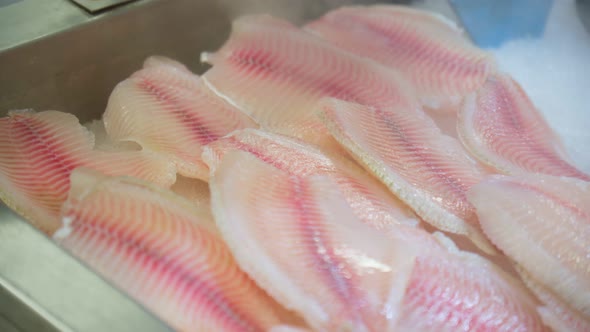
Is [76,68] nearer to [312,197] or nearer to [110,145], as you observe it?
[110,145]

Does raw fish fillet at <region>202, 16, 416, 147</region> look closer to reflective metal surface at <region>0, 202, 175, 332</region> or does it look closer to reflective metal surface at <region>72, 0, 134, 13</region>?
reflective metal surface at <region>72, 0, 134, 13</region>

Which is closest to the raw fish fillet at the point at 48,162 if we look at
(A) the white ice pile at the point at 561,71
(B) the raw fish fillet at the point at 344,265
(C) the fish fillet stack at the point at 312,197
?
(C) the fish fillet stack at the point at 312,197

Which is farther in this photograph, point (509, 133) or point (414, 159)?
point (509, 133)

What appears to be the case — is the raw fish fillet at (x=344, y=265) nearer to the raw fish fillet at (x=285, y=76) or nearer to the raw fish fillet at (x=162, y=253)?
the raw fish fillet at (x=162, y=253)

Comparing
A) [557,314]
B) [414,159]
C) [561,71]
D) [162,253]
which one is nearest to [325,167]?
[414,159]

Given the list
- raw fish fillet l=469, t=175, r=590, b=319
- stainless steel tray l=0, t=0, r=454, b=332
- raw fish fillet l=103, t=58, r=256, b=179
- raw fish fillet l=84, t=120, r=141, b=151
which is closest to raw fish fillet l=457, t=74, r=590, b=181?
raw fish fillet l=469, t=175, r=590, b=319

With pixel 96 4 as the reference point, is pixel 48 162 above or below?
below
